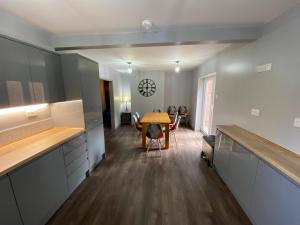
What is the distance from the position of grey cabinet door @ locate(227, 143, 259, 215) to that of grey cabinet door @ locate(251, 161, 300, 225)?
0.09 metres

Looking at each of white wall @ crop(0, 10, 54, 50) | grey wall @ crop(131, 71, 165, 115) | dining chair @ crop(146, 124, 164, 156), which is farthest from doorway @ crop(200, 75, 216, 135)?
white wall @ crop(0, 10, 54, 50)

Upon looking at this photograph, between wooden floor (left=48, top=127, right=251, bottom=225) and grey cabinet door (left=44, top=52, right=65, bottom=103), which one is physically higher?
grey cabinet door (left=44, top=52, right=65, bottom=103)

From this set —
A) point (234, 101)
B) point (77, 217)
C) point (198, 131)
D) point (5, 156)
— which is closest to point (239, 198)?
point (234, 101)

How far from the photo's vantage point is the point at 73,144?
217 cm

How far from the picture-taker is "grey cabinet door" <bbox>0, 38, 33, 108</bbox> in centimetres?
144

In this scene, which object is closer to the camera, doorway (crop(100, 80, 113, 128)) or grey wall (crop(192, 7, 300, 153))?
grey wall (crop(192, 7, 300, 153))

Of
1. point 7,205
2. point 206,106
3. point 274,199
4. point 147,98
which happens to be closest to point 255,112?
point 274,199

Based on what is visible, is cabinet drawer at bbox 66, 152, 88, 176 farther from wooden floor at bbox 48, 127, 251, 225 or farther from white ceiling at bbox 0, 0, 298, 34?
white ceiling at bbox 0, 0, 298, 34

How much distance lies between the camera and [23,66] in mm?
1653

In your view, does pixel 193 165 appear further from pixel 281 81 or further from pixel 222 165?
pixel 281 81

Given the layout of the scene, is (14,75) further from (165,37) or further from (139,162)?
(139,162)

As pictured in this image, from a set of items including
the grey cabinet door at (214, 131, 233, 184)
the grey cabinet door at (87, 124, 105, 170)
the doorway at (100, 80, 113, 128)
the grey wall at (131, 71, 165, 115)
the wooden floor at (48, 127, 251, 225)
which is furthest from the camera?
the grey wall at (131, 71, 165, 115)

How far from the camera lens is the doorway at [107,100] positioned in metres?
5.60

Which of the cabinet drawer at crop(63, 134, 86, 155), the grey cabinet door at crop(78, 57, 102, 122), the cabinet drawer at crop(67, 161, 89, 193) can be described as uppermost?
the grey cabinet door at crop(78, 57, 102, 122)
